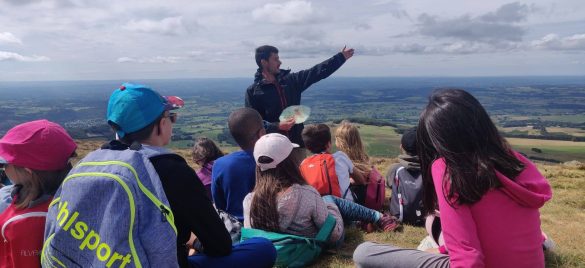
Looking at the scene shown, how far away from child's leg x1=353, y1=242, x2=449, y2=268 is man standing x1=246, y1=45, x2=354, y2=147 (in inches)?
142

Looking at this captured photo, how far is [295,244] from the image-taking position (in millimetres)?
4387

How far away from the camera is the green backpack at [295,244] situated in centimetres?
437

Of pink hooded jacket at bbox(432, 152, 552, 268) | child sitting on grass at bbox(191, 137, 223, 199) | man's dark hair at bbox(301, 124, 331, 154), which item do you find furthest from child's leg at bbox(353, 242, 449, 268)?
child sitting on grass at bbox(191, 137, 223, 199)

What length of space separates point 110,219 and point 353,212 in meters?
3.58

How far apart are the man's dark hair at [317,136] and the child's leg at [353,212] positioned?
2.71 feet

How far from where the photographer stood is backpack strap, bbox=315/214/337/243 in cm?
455

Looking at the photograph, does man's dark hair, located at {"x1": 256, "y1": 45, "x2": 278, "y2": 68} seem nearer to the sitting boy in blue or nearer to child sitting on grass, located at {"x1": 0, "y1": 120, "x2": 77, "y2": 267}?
the sitting boy in blue

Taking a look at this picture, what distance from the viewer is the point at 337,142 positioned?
664 cm

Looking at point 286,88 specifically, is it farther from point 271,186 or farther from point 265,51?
point 271,186

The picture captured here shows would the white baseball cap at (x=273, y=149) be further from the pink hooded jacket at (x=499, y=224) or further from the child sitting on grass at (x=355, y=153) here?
the child sitting on grass at (x=355, y=153)

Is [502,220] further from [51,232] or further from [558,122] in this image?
[558,122]

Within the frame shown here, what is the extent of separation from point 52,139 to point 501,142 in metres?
3.21

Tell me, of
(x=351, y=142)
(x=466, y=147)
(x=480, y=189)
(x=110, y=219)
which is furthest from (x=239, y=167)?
(x=480, y=189)

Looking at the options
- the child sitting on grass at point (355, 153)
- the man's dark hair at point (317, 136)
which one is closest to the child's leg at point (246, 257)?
the man's dark hair at point (317, 136)
